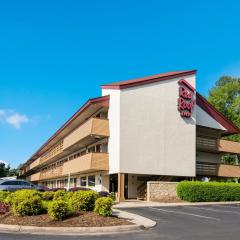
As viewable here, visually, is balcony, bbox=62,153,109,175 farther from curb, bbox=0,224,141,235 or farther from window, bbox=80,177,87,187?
curb, bbox=0,224,141,235

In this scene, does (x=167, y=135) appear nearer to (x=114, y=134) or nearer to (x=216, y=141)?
(x=114, y=134)

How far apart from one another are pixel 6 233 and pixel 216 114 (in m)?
34.2

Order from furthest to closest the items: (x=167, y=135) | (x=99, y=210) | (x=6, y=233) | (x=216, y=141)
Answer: (x=216, y=141) → (x=167, y=135) → (x=99, y=210) → (x=6, y=233)

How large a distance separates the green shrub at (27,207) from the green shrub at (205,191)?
2039 cm

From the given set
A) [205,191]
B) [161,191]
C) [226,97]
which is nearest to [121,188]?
[161,191]

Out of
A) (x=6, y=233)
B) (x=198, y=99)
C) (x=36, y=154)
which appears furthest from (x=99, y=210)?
(x=36, y=154)

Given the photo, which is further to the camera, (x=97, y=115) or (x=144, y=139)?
(x=97, y=115)

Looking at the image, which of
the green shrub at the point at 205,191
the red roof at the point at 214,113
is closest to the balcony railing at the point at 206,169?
the red roof at the point at 214,113

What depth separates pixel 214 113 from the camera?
146ft

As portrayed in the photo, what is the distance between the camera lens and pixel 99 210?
16422 millimetres

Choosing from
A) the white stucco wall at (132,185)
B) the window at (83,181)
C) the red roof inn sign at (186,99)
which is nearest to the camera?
the white stucco wall at (132,185)

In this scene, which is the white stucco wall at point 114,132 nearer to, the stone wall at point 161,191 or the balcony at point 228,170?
the stone wall at point 161,191

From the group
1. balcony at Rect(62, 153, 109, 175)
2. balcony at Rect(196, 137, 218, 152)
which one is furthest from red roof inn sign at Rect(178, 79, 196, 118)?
balcony at Rect(62, 153, 109, 175)

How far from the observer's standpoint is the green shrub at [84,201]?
57.1 ft
